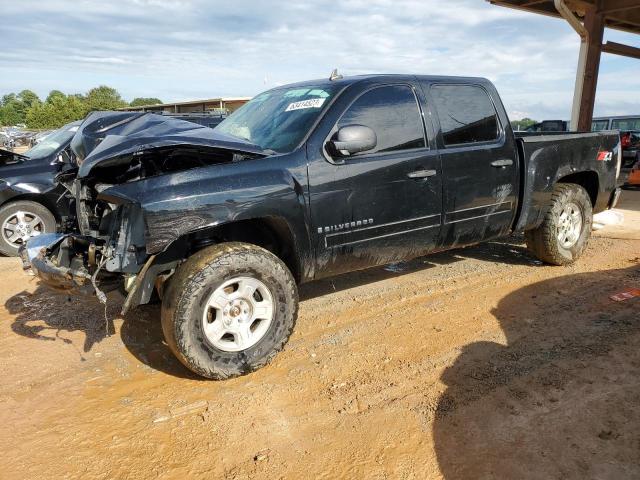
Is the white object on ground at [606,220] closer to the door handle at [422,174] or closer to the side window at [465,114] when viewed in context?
the side window at [465,114]

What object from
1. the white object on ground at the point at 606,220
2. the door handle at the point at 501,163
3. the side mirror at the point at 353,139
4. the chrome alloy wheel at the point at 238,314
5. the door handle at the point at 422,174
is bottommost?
the white object on ground at the point at 606,220

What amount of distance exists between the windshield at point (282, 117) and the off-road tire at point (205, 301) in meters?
Result: 0.86

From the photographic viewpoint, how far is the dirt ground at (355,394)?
2.41m

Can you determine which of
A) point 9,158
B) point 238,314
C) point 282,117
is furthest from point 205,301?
point 9,158

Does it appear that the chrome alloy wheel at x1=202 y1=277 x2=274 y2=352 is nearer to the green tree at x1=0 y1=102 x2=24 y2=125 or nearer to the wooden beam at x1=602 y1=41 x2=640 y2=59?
the wooden beam at x1=602 y1=41 x2=640 y2=59

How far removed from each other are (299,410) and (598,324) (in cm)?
253

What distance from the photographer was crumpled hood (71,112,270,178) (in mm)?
3008

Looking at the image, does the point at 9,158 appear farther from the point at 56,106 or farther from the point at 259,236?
the point at 56,106

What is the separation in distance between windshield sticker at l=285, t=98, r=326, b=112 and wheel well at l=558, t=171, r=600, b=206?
3169 mm

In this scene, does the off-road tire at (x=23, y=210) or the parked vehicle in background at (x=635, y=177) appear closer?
the off-road tire at (x=23, y=210)

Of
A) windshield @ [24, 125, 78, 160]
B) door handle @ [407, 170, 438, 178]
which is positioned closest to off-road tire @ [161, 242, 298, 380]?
door handle @ [407, 170, 438, 178]

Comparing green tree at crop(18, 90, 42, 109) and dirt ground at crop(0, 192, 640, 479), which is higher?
green tree at crop(18, 90, 42, 109)

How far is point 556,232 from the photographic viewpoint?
5133 mm

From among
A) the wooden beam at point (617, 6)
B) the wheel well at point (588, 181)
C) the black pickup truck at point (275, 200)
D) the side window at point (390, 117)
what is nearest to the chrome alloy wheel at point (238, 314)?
the black pickup truck at point (275, 200)
